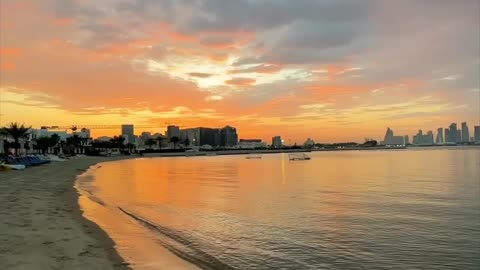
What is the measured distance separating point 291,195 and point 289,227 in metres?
16.2

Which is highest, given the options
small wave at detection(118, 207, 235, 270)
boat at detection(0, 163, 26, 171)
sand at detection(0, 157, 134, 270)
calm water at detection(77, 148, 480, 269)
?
boat at detection(0, 163, 26, 171)

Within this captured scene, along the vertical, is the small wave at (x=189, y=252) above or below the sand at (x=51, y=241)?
below

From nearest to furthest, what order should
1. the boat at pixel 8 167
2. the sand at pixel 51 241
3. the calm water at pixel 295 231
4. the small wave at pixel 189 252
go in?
the sand at pixel 51 241 < the small wave at pixel 189 252 < the calm water at pixel 295 231 < the boat at pixel 8 167

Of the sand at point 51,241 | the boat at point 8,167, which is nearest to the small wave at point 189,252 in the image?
the sand at point 51,241

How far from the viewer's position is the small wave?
43.8ft

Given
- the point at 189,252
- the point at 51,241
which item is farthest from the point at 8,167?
the point at 189,252

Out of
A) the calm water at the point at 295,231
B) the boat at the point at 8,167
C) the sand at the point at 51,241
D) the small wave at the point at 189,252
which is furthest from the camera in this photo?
the boat at the point at 8,167

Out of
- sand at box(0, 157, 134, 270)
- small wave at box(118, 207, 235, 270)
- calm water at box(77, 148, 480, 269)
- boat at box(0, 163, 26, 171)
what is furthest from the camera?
boat at box(0, 163, 26, 171)

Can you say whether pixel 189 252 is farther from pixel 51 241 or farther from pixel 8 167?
pixel 8 167

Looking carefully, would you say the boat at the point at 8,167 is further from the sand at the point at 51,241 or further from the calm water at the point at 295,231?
the sand at the point at 51,241

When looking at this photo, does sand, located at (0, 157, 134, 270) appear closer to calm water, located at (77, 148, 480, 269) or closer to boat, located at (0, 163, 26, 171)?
calm water, located at (77, 148, 480, 269)

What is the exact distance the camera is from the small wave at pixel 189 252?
1335 centimetres

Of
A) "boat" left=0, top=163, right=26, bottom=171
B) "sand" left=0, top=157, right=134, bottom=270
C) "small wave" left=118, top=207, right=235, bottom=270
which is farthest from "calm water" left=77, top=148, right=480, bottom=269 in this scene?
"boat" left=0, top=163, right=26, bottom=171

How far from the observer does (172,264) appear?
12898mm
